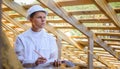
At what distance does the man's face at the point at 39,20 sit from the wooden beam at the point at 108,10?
45.0 inches

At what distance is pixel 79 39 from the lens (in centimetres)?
523

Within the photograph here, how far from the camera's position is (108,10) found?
10.4 ft

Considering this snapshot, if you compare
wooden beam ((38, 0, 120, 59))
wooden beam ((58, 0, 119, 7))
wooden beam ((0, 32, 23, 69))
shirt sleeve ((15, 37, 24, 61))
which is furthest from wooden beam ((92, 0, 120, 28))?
wooden beam ((0, 32, 23, 69))

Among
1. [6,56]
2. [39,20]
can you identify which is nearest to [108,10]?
[39,20]

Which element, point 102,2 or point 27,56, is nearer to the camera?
point 27,56

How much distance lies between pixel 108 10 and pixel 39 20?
1508mm

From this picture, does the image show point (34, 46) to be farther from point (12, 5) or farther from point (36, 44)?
point (12, 5)

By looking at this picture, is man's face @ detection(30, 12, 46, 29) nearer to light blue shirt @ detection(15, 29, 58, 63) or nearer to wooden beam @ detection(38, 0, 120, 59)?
light blue shirt @ detection(15, 29, 58, 63)

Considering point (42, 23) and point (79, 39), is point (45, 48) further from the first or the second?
point (79, 39)

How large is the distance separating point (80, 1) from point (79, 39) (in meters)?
2.09

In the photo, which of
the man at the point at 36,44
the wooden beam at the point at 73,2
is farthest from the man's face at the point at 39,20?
the wooden beam at the point at 73,2

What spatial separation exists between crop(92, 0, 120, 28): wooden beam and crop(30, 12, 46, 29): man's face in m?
1.14

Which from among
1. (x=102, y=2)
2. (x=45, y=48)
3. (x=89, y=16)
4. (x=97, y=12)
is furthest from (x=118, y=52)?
(x=45, y=48)

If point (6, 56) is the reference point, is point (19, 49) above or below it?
below
